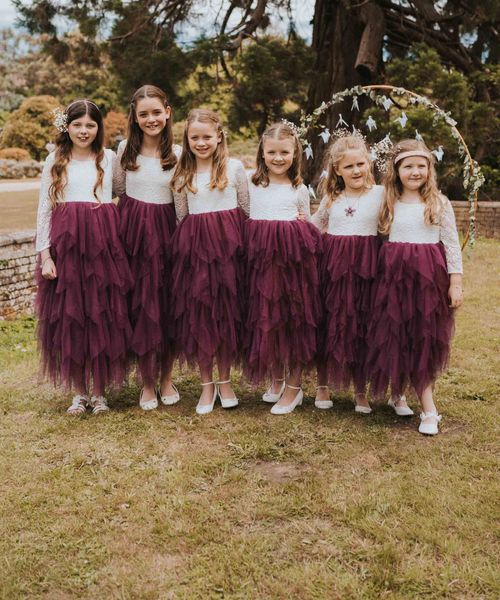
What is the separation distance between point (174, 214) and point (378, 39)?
22.2 ft

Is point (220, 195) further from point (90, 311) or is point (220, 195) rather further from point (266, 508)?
point (266, 508)

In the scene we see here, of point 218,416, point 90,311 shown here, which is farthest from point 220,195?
point 218,416

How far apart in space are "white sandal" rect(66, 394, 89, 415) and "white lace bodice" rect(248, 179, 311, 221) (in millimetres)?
1440

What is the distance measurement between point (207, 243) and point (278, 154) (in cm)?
59

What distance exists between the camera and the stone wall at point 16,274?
6500mm

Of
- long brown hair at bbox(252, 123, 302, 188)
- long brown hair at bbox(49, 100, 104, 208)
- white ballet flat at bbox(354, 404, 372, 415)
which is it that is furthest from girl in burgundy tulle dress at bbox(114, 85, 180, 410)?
white ballet flat at bbox(354, 404, 372, 415)

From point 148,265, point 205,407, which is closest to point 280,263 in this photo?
point 148,265

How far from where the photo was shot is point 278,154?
331cm

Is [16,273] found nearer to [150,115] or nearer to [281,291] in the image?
[150,115]

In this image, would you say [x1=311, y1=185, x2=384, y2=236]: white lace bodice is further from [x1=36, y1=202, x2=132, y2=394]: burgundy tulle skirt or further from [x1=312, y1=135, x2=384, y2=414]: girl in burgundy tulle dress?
[x1=36, y1=202, x2=132, y2=394]: burgundy tulle skirt

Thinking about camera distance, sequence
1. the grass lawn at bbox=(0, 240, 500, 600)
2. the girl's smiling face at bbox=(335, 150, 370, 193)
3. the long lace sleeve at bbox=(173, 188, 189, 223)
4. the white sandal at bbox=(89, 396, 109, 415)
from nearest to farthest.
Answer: the grass lawn at bbox=(0, 240, 500, 600) < the girl's smiling face at bbox=(335, 150, 370, 193) < the long lace sleeve at bbox=(173, 188, 189, 223) < the white sandal at bbox=(89, 396, 109, 415)

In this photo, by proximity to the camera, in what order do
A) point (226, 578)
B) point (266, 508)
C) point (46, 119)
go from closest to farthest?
point (226, 578) → point (266, 508) → point (46, 119)

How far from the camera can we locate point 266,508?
251cm

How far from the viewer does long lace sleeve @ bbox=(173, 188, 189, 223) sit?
3359 millimetres
